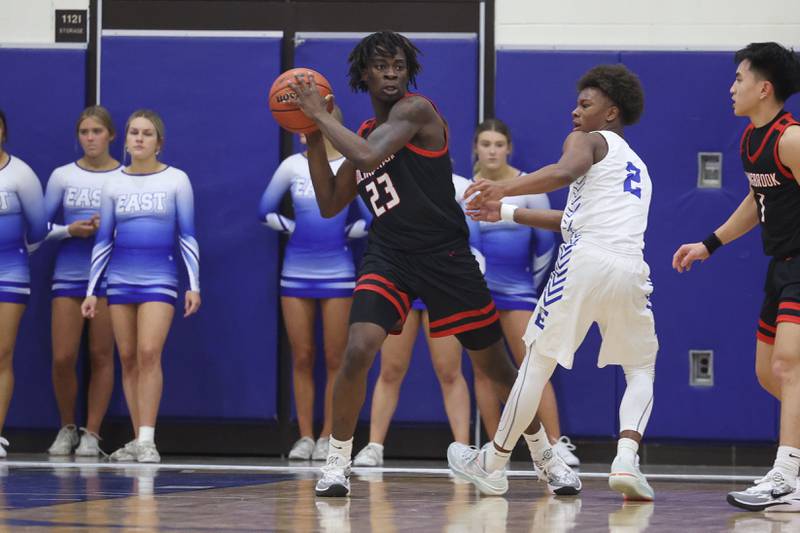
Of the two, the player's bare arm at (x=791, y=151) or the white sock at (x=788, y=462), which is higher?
the player's bare arm at (x=791, y=151)

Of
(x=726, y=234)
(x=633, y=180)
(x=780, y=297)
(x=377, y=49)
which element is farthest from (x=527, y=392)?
(x=377, y=49)

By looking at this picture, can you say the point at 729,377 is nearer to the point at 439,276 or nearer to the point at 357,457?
the point at 357,457

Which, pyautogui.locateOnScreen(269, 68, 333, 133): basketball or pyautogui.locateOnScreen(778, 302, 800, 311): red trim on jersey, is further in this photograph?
pyautogui.locateOnScreen(269, 68, 333, 133): basketball

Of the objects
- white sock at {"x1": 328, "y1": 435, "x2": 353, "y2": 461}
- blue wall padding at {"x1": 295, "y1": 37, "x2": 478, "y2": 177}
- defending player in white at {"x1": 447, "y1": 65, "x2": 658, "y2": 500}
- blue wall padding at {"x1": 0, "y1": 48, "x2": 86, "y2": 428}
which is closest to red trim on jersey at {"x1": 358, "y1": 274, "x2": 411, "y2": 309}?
defending player in white at {"x1": 447, "y1": 65, "x2": 658, "y2": 500}

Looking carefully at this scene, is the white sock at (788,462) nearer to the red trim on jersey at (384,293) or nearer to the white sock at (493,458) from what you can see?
the white sock at (493,458)

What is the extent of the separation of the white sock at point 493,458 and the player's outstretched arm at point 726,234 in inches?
45.0

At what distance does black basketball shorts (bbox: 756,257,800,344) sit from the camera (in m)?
4.92

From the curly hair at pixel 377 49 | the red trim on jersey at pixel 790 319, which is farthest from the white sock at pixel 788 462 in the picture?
the curly hair at pixel 377 49

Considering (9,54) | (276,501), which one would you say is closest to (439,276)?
(276,501)

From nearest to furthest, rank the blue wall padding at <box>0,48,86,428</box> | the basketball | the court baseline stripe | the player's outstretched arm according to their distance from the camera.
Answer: the basketball
the player's outstretched arm
the court baseline stripe
the blue wall padding at <box>0,48,86,428</box>

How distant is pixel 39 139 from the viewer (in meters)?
8.60

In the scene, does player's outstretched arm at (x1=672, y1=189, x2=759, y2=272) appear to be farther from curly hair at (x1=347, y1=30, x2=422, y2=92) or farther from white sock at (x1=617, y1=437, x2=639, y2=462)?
curly hair at (x1=347, y1=30, x2=422, y2=92)

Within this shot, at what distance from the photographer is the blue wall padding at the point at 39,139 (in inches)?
335

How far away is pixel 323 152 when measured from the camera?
536cm
